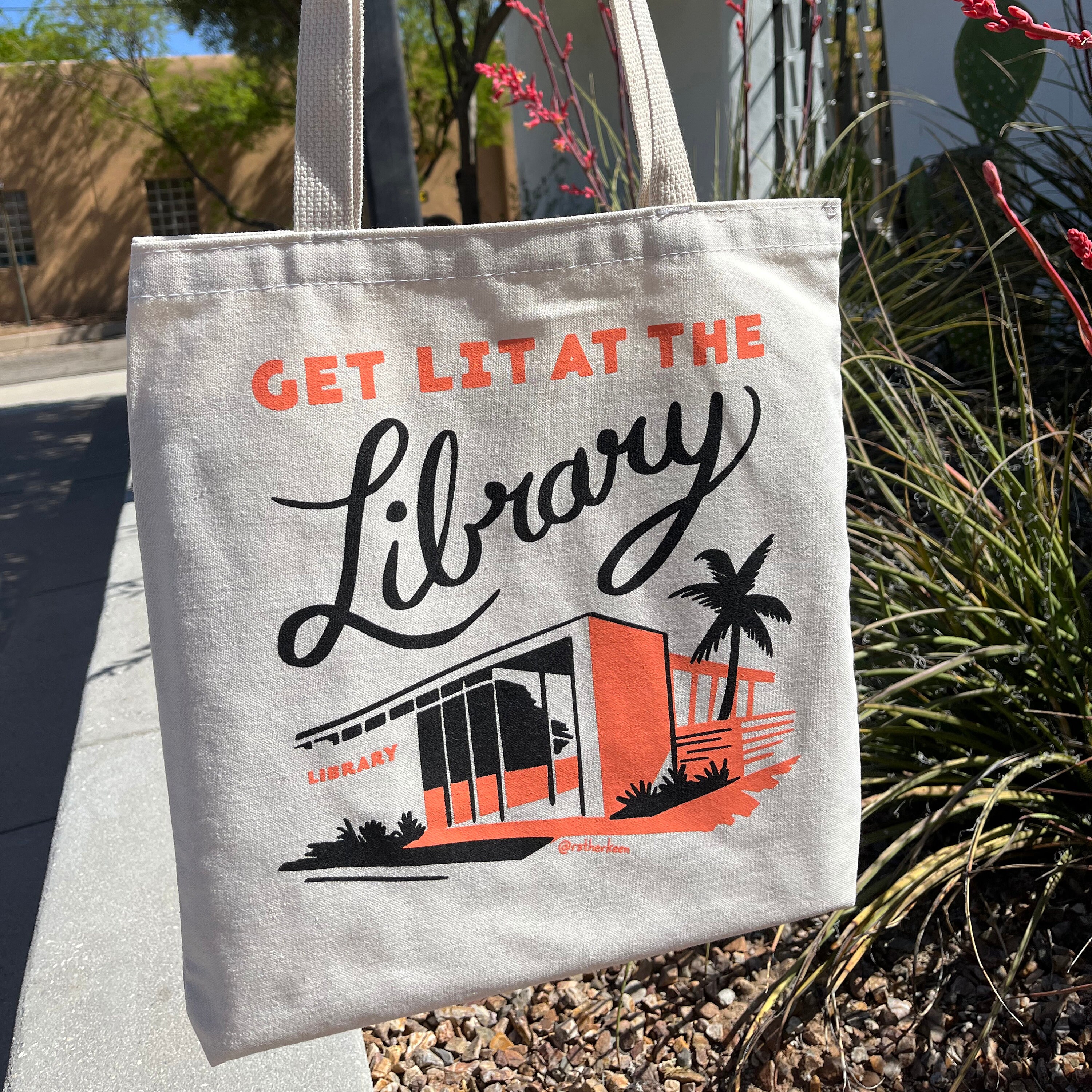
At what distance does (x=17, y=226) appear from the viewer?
16.8 m

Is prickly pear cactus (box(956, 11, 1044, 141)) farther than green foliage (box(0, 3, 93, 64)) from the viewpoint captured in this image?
No

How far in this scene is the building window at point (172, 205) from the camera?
17391mm

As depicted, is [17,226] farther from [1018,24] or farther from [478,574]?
[1018,24]

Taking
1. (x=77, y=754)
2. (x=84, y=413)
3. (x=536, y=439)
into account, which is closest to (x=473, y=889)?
(x=536, y=439)

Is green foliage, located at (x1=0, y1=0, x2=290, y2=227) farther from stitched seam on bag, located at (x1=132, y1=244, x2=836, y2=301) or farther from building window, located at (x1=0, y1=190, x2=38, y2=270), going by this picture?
stitched seam on bag, located at (x1=132, y1=244, x2=836, y2=301)

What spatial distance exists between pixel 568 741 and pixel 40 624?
3.33 m

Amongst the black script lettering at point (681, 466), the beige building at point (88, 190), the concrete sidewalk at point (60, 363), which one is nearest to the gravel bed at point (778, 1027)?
the black script lettering at point (681, 466)

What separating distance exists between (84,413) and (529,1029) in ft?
25.7

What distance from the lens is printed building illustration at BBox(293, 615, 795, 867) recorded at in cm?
79

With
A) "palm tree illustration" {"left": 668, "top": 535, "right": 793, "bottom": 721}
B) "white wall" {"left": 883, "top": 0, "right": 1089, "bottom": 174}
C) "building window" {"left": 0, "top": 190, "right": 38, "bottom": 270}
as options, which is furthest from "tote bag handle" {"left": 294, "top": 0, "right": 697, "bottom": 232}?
"building window" {"left": 0, "top": 190, "right": 38, "bottom": 270}

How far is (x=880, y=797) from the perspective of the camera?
1.34 metres

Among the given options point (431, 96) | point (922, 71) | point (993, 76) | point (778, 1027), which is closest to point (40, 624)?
point (778, 1027)

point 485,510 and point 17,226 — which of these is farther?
point 17,226

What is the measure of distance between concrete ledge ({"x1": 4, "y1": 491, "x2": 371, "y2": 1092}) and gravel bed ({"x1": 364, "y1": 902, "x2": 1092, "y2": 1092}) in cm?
19
